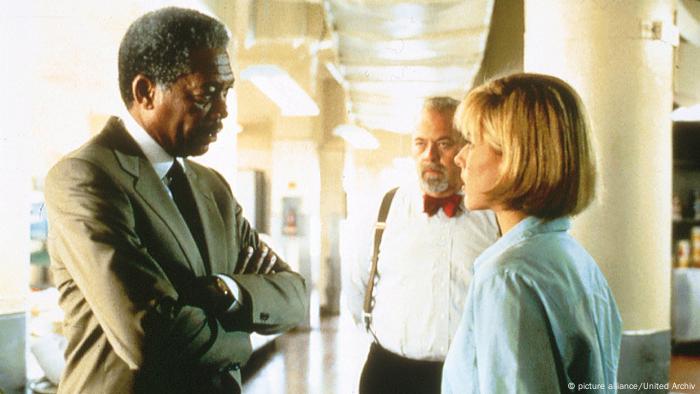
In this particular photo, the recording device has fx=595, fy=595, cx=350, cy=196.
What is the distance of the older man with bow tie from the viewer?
221 cm

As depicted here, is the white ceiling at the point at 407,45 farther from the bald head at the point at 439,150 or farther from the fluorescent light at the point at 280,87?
the bald head at the point at 439,150

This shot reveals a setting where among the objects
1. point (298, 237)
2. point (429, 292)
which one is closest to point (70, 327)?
point (429, 292)

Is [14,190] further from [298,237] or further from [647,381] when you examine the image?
[298,237]

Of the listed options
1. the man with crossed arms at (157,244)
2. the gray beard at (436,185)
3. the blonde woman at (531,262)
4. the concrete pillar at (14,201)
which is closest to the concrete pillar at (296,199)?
the concrete pillar at (14,201)

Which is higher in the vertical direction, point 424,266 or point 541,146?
point 541,146

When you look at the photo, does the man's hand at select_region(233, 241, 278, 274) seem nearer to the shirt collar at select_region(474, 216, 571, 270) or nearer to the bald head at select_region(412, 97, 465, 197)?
the shirt collar at select_region(474, 216, 571, 270)

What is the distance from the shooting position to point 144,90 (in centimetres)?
144

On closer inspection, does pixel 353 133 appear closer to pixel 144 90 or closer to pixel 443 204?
pixel 443 204

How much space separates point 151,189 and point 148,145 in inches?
5.3

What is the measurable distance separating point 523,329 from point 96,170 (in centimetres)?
95

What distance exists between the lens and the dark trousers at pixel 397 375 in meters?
2.18

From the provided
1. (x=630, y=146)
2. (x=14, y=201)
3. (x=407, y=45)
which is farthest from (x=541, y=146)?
(x=407, y=45)

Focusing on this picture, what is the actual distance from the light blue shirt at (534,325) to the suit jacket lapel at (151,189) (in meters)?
0.67

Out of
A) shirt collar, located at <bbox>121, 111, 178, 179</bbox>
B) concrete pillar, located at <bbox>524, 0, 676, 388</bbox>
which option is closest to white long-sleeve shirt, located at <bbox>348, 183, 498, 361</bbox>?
concrete pillar, located at <bbox>524, 0, 676, 388</bbox>
